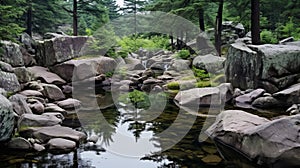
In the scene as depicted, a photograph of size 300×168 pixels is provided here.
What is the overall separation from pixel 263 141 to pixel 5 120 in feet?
15.3

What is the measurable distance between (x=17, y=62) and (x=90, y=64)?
11.8 ft

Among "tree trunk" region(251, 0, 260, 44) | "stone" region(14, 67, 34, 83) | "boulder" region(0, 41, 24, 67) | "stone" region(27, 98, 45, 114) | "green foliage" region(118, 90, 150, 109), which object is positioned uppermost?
"tree trunk" region(251, 0, 260, 44)

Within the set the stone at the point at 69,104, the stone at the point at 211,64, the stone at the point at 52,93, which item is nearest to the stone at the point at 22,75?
the stone at the point at 52,93

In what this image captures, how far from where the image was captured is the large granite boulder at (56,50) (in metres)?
16.7

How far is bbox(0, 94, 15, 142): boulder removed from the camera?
20.6 ft

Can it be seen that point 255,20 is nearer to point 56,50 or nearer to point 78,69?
point 78,69

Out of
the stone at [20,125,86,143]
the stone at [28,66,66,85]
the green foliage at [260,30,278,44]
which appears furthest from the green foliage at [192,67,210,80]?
the stone at [20,125,86,143]

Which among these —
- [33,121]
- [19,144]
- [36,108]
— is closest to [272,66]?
[36,108]

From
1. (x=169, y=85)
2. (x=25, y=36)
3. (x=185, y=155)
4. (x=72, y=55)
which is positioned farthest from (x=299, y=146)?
(x=25, y=36)

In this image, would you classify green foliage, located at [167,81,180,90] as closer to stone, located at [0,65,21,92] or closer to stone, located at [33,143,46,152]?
stone, located at [0,65,21,92]

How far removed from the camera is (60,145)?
664 cm

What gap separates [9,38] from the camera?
28.3 ft

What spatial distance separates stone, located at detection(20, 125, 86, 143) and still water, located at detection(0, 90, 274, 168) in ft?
1.16

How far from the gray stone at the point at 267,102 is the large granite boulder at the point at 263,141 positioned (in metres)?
3.61
